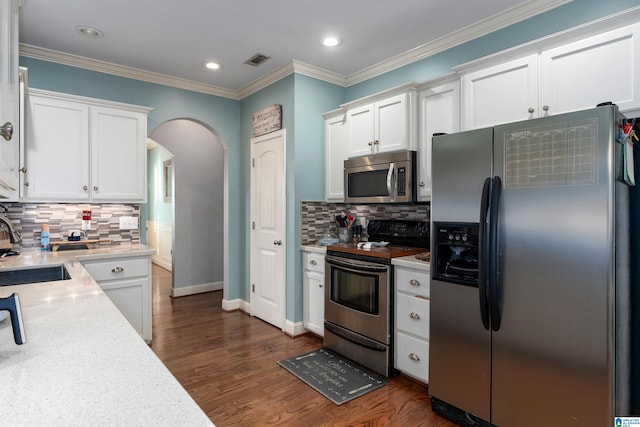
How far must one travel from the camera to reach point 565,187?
173 cm

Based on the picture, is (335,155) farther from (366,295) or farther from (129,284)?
(129,284)

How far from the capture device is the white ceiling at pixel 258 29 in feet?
8.42

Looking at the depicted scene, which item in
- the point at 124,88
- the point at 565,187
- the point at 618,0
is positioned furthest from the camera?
the point at 124,88

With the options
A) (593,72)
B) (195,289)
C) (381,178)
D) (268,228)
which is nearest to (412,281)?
(381,178)

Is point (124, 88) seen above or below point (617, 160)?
above

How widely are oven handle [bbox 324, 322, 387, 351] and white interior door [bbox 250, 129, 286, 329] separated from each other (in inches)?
28.2

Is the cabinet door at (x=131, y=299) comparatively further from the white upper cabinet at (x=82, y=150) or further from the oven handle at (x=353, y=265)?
the oven handle at (x=353, y=265)

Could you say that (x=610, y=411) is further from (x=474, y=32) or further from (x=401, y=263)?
(x=474, y=32)

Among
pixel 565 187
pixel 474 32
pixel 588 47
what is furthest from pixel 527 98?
pixel 474 32

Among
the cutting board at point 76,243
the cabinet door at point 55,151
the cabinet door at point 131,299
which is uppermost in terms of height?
the cabinet door at point 55,151

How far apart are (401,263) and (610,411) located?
52.1 inches

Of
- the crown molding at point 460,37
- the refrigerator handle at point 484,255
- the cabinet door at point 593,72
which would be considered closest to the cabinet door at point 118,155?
the crown molding at point 460,37

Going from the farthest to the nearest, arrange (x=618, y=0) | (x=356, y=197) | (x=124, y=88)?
(x=124, y=88) → (x=356, y=197) → (x=618, y=0)

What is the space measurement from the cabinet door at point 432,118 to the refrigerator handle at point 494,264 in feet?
3.05
